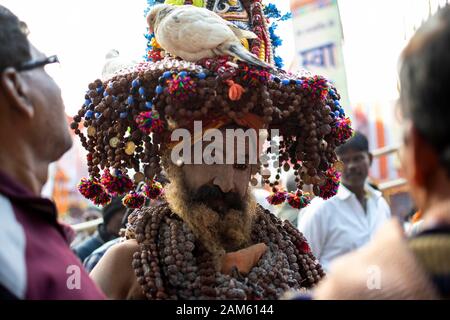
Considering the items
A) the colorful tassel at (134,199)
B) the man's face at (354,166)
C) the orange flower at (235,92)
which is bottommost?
the man's face at (354,166)

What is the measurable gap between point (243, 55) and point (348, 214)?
9.23ft

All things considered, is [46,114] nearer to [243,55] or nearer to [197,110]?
[197,110]

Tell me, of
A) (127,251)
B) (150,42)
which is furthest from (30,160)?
(150,42)

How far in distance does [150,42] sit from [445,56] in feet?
7.21

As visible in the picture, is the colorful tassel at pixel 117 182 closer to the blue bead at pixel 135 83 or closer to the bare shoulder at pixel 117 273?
the bare shoulder at pixel 117 273

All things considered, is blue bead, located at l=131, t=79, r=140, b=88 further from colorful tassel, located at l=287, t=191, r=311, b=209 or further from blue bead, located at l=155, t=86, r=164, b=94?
colorful tassel, located at l=287, t=191, r=311, b=209

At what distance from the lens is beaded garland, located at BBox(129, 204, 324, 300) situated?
2703 mm

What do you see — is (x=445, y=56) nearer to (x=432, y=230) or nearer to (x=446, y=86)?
(x=446, y=86)

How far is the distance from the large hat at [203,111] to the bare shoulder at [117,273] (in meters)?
0.40

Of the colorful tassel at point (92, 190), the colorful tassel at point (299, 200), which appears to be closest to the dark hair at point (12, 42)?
the colorful tassel at point (92, 190)

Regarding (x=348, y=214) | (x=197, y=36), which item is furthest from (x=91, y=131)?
(x=348, y=214)

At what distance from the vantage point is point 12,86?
1.87 m

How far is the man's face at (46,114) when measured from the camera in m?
1.98
